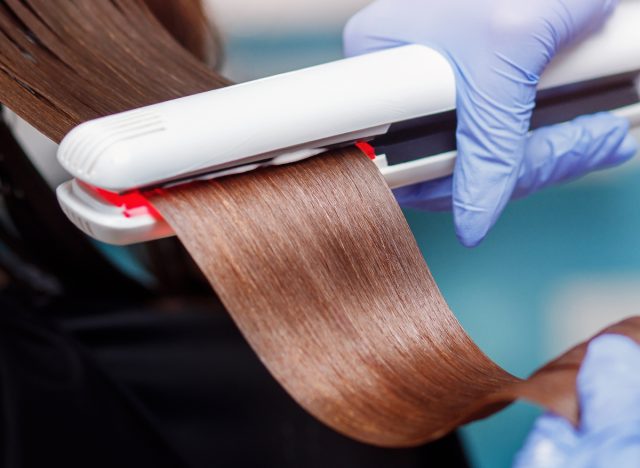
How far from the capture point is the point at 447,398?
25.9 inches

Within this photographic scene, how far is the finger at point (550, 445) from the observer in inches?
23.5

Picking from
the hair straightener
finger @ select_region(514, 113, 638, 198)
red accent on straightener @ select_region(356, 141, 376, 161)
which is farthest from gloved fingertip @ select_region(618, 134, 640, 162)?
red accent on straightener @ select_region(356, 141, 376, 161)

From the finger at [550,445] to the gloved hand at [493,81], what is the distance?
34 centimetres

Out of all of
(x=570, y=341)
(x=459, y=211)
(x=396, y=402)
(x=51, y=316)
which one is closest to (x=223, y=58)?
(x=51, y=316)

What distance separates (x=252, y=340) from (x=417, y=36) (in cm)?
45

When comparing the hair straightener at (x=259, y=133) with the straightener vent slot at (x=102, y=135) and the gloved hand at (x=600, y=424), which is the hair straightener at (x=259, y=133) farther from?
the gloved hand at (x=600, y=424)

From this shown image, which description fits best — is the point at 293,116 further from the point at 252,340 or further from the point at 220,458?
the point at 220,458

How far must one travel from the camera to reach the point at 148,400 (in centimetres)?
125

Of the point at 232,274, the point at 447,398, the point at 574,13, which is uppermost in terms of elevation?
the point at 574,13

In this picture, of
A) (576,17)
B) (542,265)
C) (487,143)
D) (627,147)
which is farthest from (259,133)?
(542,265)

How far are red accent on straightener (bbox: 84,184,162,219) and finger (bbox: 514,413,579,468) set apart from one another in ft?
Result: 1.30

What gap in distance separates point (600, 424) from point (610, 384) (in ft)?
0.12

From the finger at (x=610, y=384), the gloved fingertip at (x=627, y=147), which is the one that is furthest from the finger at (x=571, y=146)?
the finger at (x=610, y=384)

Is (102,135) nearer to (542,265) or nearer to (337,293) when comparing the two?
(337,293)
